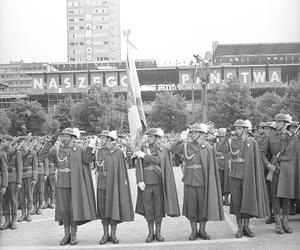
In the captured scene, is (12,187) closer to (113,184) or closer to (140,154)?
(113,184)

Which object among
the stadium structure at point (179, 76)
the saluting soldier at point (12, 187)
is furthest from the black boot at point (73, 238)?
the stadium structure at point (179, 76)

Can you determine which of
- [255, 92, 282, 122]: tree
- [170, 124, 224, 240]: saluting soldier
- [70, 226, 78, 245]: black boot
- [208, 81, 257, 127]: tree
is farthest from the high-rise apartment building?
[70, 226, 78, 245]: black boot

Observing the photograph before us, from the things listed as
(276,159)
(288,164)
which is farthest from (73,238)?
(288,164)

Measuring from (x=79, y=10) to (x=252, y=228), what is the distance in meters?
130

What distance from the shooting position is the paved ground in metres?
7.38

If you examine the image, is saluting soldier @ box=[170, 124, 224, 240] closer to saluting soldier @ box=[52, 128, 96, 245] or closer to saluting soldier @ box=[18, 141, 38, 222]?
saluting soldier @ box=[52, 128, 96, 245]

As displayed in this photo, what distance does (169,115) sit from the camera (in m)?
46.7

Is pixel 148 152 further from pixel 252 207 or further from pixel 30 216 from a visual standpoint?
pixel 30 216

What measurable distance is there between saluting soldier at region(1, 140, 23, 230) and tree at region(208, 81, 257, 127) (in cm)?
3225

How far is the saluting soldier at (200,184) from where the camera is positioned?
774 centimetres

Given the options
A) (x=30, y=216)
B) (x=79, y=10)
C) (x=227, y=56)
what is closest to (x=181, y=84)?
(x=227, y=56)

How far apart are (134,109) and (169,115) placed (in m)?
37.9

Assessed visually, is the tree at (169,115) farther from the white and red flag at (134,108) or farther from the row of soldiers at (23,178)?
the white and red flag at (134,108)

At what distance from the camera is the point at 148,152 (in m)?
8.09
